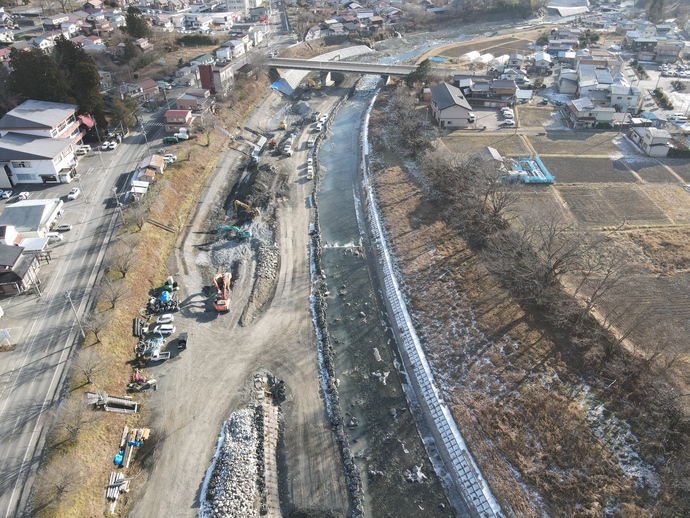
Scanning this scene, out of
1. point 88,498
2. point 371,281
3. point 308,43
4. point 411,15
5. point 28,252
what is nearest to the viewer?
point 88,498

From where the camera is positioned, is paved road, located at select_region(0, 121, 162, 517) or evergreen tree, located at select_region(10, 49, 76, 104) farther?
evergreen tree, located at select_region(10, 49, 76, 104)

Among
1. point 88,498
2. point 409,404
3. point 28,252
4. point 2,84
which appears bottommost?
point 409,404

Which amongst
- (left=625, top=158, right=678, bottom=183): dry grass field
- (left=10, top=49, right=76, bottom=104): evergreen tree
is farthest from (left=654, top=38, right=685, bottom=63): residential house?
(left=10, top=49, right=76, bottom=104): evergreen tree

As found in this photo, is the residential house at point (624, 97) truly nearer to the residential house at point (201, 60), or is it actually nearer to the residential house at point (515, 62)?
the residential house at point (515, 62)

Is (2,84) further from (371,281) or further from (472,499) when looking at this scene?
(472,499)

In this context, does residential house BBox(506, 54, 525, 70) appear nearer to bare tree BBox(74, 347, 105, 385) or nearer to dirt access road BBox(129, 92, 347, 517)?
dirt access road BBox(129, 92, 347, 517)

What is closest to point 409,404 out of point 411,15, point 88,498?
point 88,498

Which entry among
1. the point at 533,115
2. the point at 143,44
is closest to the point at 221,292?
the point at 533,115

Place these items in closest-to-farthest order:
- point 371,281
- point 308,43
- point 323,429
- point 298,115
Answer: point 323,429
point 371,281
point 298,115
point 308,43
